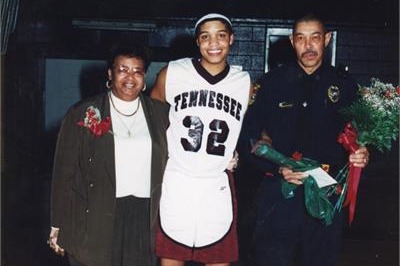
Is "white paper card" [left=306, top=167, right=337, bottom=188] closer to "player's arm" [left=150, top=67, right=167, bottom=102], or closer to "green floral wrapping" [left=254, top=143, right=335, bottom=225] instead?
"green floral wrapping" [left=254, top=143, right=335, bottom=225]

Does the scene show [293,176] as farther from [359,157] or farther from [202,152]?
[202,152]

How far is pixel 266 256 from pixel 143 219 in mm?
878

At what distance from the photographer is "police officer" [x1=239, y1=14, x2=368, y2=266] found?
3402mm

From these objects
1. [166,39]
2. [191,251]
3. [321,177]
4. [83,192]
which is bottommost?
[191,251]

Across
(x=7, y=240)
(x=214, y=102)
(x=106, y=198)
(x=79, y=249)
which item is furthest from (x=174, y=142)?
(x=7, y=240)

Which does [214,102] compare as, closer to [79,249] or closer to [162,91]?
[162,91]

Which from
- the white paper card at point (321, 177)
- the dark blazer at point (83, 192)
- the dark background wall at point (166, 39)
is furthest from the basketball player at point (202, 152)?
the dark background wall at point (166, 39)

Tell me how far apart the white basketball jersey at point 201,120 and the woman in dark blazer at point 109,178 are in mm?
144

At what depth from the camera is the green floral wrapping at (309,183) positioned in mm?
3250

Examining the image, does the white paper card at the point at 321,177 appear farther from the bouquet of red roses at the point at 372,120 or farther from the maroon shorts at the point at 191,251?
the maroon shorts at the point at 191,251

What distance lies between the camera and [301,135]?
11.2 feet

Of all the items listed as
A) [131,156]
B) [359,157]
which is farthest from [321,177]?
[131,156]

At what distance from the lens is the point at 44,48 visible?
9.66 m

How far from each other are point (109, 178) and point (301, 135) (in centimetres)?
129
